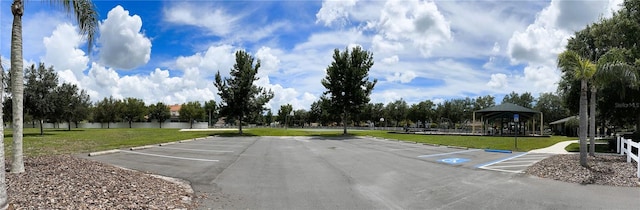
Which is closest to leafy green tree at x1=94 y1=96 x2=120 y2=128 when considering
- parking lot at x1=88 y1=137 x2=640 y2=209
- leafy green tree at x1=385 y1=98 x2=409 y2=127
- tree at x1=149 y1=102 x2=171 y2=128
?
tree at x1=149 y1=102 x2=171 y2=128

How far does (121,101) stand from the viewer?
8325cm

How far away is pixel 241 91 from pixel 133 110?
50979 millimetres

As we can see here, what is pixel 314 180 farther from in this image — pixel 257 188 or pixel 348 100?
pixel 348 100

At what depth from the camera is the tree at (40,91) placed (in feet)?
108

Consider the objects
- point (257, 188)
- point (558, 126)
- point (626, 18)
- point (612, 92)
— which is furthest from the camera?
point (558, 126)

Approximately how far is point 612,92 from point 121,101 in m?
86.4

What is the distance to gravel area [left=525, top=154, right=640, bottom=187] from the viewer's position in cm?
996

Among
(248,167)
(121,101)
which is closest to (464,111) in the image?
(121,101)

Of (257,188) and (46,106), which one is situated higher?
(46,106)

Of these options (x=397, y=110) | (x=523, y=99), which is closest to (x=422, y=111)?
(x=397, y=110)

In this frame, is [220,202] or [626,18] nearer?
[220,202]

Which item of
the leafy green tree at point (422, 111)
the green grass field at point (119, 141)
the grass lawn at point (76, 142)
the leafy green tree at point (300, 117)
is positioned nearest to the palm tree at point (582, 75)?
the green grass field at point (119, 141)

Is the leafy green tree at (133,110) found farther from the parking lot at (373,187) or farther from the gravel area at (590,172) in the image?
the gravel area at (590,172)

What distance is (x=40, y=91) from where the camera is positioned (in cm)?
3381
